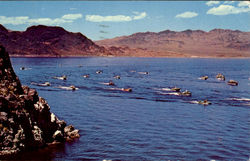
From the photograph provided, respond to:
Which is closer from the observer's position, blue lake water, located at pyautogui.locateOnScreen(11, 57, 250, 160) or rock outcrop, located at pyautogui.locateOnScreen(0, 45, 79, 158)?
rock outcrop, located at pyautogui.locateOnScreen(0, 45, 79, 158)

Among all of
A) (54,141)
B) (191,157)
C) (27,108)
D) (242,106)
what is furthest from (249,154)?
(242,106)

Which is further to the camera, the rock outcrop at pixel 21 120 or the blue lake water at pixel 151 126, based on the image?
the blue lake water at pixel 151 126

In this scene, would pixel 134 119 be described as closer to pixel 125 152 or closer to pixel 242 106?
pixel 125 152

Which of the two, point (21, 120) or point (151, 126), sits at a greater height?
point (21, 120)

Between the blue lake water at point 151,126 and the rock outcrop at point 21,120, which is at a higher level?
the rock outcrop at point 21,120

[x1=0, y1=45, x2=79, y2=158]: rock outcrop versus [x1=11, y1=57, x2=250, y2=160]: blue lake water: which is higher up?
[x1=0, y1=45, x2=79, y2=158]: rock outcrop

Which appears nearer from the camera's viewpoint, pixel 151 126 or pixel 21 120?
pixel 21 120

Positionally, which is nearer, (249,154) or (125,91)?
(249,154)

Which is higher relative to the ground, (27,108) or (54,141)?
(27,108)
